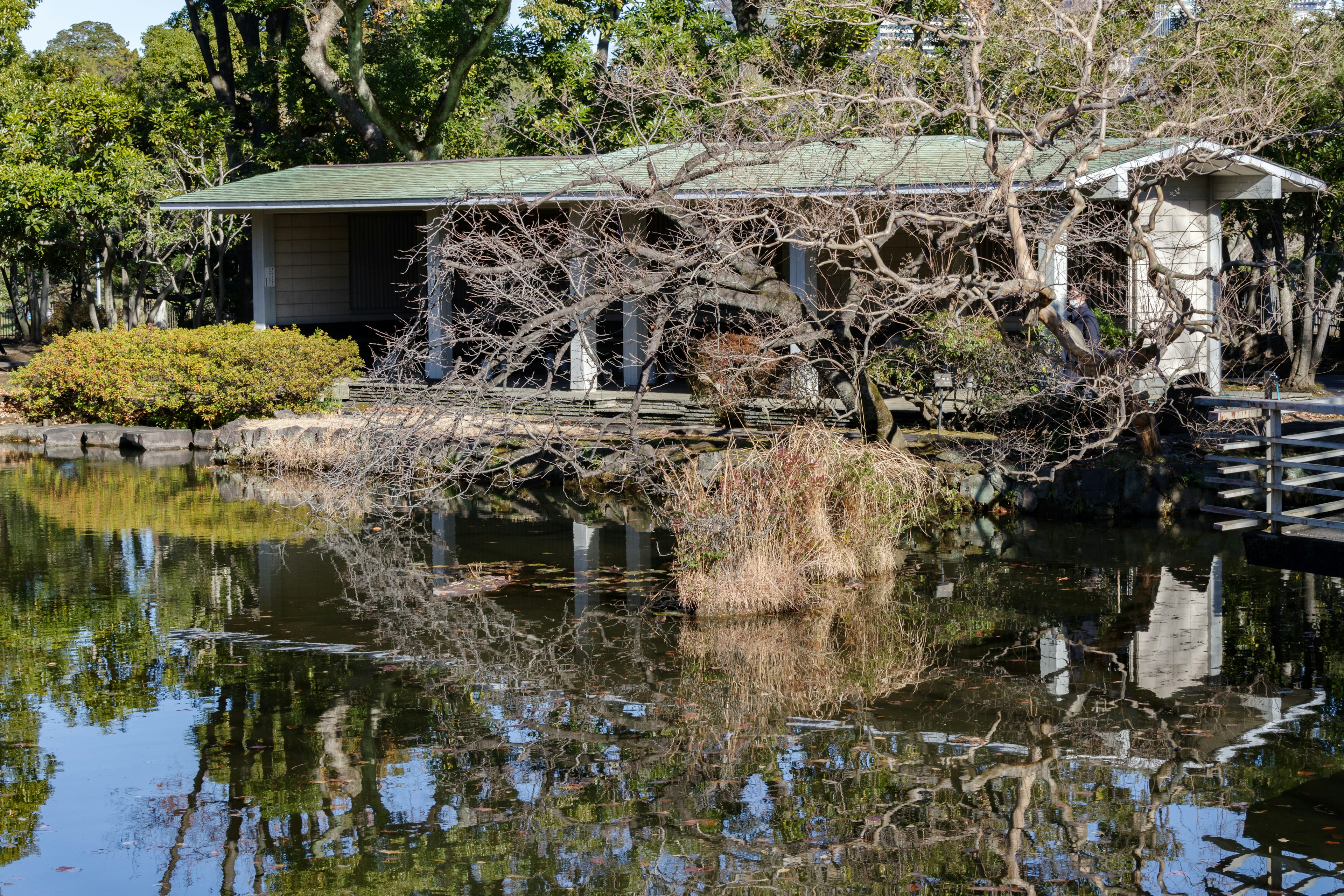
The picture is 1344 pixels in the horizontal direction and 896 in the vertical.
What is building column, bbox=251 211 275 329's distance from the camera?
22.0 metres

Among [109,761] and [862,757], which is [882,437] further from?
[109,761]

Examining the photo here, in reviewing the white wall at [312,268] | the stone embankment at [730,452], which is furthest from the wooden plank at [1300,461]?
the white wall at [312,268]

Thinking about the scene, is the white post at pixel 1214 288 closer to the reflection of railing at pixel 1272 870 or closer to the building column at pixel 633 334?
the building column at pixel 633 334

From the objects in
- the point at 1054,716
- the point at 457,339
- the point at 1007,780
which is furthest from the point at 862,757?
the point at 457,339

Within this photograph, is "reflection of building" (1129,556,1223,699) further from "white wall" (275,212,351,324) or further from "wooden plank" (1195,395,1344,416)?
"white wall" (275,212,351,324)

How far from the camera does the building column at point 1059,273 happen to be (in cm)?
1454

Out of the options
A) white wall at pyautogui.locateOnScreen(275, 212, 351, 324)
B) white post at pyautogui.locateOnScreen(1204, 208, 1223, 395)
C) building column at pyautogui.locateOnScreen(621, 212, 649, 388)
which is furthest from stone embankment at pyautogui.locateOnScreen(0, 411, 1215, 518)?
white wall at pyautogui.locateOnScreen(275, 212, 351, 324)

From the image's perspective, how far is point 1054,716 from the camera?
7.75 metres

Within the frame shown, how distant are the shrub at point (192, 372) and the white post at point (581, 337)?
12.5ft

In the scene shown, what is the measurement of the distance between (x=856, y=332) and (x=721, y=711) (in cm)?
958

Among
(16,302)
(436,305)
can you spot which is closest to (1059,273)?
(436,305)

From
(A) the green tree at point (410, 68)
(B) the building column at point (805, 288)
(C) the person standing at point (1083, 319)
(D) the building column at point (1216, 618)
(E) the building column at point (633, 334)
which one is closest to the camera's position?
(D) the building column at point (1216, 618)

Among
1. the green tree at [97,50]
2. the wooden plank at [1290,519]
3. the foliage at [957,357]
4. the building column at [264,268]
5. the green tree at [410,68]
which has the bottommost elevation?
the wooden plank at [1290,519]

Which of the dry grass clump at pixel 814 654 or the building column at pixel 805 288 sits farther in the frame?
Result: the building column at pixel 805 288
